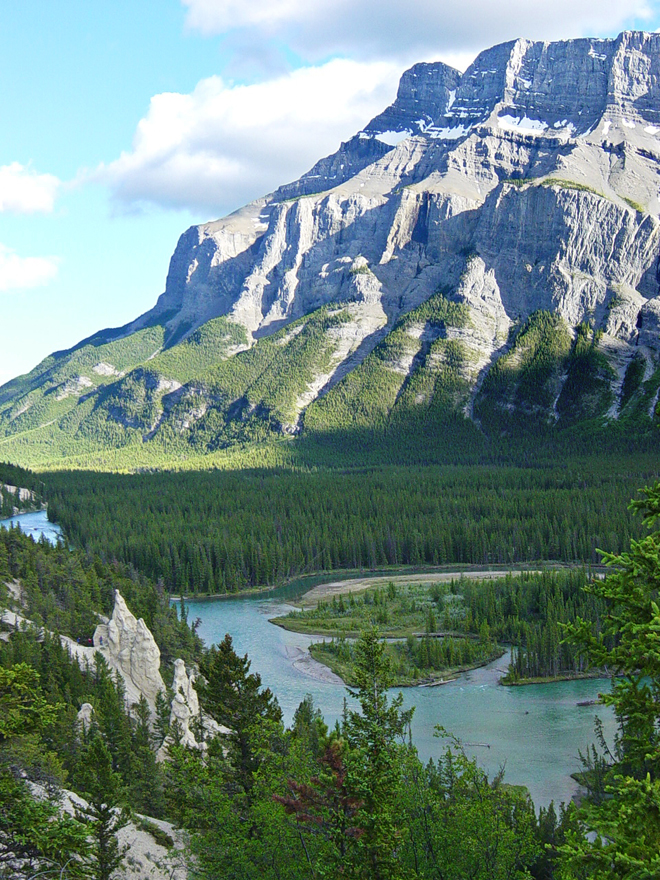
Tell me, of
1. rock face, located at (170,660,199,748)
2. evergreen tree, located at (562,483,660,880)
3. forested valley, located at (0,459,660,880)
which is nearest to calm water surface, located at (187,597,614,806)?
forested valley, located at (0,459,660,880)

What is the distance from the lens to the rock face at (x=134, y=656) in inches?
2680

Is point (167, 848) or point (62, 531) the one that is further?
point (62, 531)

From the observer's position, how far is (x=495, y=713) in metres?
77.0

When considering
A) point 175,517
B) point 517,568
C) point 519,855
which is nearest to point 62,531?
point 175,517

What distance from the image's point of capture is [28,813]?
20109mm

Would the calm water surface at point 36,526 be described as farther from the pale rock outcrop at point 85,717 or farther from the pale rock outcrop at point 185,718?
the pale rock outcrop at point 85,717

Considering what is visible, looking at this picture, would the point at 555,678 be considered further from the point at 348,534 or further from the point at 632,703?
the point at 348,534

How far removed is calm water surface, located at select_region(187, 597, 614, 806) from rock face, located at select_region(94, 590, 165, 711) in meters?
13.2

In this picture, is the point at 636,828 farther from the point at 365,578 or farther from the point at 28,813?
the point at 365,578

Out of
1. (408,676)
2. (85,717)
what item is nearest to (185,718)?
(85,717)

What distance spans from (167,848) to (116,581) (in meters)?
67.3

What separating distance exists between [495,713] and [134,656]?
110 feet

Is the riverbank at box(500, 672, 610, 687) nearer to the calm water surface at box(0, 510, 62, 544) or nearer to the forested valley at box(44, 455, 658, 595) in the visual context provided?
the forested valley at box(44, 455, 658, 595)

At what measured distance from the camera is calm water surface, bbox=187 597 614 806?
62.8 meters
